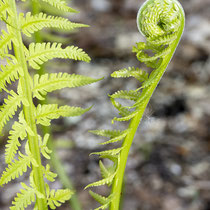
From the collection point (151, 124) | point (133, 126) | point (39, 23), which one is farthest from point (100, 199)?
point (151, 124)

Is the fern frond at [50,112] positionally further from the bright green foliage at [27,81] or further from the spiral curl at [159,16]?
the spiral curl at [159,16]

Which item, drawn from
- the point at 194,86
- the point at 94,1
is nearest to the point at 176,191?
the point at 194,86

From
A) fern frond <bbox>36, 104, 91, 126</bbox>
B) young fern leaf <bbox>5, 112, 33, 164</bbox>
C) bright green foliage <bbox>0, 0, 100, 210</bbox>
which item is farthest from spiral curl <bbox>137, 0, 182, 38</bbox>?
young fern leaf <bbox>5, 112, 33, 164</bbox>

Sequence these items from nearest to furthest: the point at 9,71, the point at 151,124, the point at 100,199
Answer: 1. the point at 9,71
2. the point at 100,199
3. the point at 151,124

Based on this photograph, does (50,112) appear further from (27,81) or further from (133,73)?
(133,73)

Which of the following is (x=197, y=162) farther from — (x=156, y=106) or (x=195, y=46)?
(x=195, y=46)

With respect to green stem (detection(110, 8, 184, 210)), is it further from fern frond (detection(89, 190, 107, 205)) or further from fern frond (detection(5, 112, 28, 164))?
fern frond (detection(5, 112, 28, 164))
